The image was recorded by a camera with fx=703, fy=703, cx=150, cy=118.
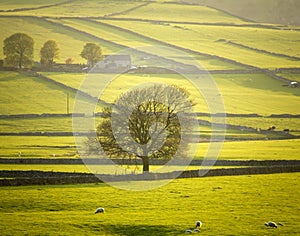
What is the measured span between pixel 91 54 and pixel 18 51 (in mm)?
14107

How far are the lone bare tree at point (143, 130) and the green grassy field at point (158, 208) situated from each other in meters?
6.55

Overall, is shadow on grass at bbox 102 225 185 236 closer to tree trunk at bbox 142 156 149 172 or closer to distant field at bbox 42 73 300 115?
tree trunk at bbox 142 156 149 172

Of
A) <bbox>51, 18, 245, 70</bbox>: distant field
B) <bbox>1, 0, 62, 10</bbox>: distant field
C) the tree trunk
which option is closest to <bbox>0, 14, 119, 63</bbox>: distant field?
<bbox>51, 18, 245, 70</bbox>: distant field

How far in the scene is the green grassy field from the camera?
3112cm

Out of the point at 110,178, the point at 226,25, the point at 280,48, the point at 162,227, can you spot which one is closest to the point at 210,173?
the point at 110,178

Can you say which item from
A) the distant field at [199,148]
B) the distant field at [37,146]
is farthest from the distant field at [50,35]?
the distant field at [199,148]

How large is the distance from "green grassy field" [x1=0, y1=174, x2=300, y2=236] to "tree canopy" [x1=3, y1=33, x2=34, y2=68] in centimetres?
7454

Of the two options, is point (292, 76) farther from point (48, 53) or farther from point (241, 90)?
point (48, 53)

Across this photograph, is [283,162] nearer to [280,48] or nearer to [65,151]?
[65,151]

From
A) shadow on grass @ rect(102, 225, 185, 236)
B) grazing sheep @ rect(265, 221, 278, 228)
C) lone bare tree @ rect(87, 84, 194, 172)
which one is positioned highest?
lone bare tree @ rect(87, 84, 194, 172)

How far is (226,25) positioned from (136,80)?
70656 mm

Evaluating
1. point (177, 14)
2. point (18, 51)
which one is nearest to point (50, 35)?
point (18, 51)

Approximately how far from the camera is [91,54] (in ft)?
407

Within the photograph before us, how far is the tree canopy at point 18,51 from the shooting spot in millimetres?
114812
